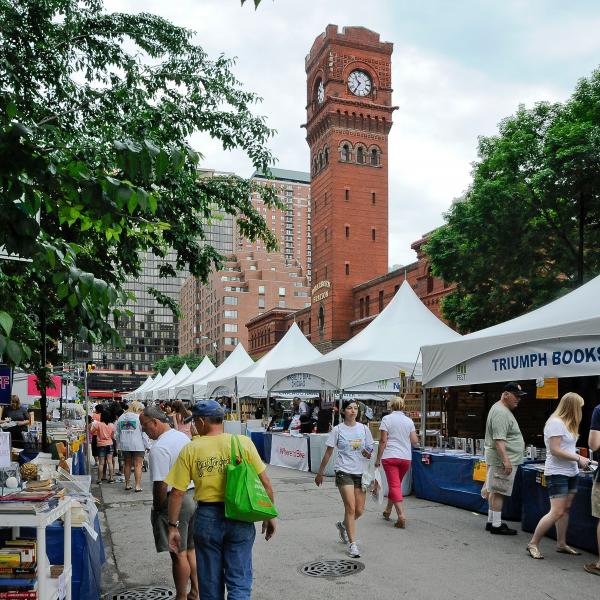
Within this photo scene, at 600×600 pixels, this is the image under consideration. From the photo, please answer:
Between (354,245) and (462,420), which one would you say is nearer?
(462,420)

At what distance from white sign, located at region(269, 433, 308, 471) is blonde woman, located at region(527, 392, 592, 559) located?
396 inches

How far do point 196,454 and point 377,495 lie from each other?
17.3 feet

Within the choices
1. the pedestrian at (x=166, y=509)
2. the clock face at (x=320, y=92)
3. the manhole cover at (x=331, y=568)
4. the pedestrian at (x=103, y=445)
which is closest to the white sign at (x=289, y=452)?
the pedestrian at (x=103, y=445)

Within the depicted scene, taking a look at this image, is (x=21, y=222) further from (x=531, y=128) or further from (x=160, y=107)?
(x=531, y=128)

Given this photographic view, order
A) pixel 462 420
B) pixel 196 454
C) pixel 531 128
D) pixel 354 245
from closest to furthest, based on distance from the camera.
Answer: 1. pixel 196 454
2. pixel 462 420
3. pixel 531 128
4. pixel 354 245

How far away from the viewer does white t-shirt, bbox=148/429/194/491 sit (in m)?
6.18

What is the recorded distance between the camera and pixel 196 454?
14.9 feet

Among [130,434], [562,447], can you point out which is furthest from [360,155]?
[562,447]

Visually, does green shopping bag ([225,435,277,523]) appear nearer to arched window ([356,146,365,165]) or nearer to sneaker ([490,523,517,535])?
sneaker ([490,523,517,535])

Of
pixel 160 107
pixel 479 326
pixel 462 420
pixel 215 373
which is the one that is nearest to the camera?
pixel 160 107

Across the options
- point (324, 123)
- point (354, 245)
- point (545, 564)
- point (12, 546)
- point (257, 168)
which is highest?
point (324, 123)

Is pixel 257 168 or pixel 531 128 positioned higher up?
pixel 531 128

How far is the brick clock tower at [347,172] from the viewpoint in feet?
224

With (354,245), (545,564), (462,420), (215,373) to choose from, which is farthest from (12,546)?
(354,245)
